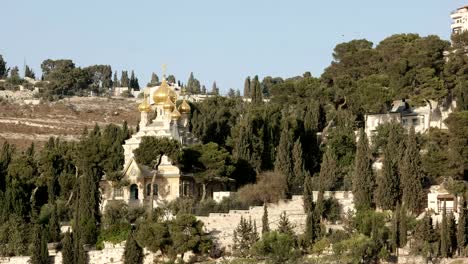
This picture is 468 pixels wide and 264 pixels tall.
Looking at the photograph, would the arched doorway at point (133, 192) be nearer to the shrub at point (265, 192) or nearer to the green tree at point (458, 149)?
the shrub at point (265, 192)

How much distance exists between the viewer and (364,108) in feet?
213

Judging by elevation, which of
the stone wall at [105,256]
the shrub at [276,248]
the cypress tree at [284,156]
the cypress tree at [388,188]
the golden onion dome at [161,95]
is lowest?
the stone wall at [105,256]

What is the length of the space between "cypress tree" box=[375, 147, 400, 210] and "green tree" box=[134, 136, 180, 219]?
1012 centimetres

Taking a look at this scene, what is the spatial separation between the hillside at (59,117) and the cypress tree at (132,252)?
34647 millimetres

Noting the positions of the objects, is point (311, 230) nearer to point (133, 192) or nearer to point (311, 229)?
point (311, 229)

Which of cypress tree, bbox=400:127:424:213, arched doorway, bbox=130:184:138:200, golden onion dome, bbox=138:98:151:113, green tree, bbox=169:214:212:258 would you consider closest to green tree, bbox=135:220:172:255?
green tree, bbox=169:214:212:258

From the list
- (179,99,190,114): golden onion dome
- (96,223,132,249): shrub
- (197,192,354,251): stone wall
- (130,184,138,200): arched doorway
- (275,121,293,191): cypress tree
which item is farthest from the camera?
(179,99,190,114): golden onion dome

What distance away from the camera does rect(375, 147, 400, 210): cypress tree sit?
5125 cm

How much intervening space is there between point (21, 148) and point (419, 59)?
1147 inches

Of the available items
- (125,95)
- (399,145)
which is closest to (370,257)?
(399,145)

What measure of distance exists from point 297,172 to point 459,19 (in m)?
29.3

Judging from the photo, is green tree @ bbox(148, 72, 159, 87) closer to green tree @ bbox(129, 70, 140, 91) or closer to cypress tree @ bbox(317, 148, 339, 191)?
green tree @ bbox(129, 70, 140, 91)

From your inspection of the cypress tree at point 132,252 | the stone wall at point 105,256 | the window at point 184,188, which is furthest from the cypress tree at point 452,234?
the window at point 184,188

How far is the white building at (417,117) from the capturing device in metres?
65.1
